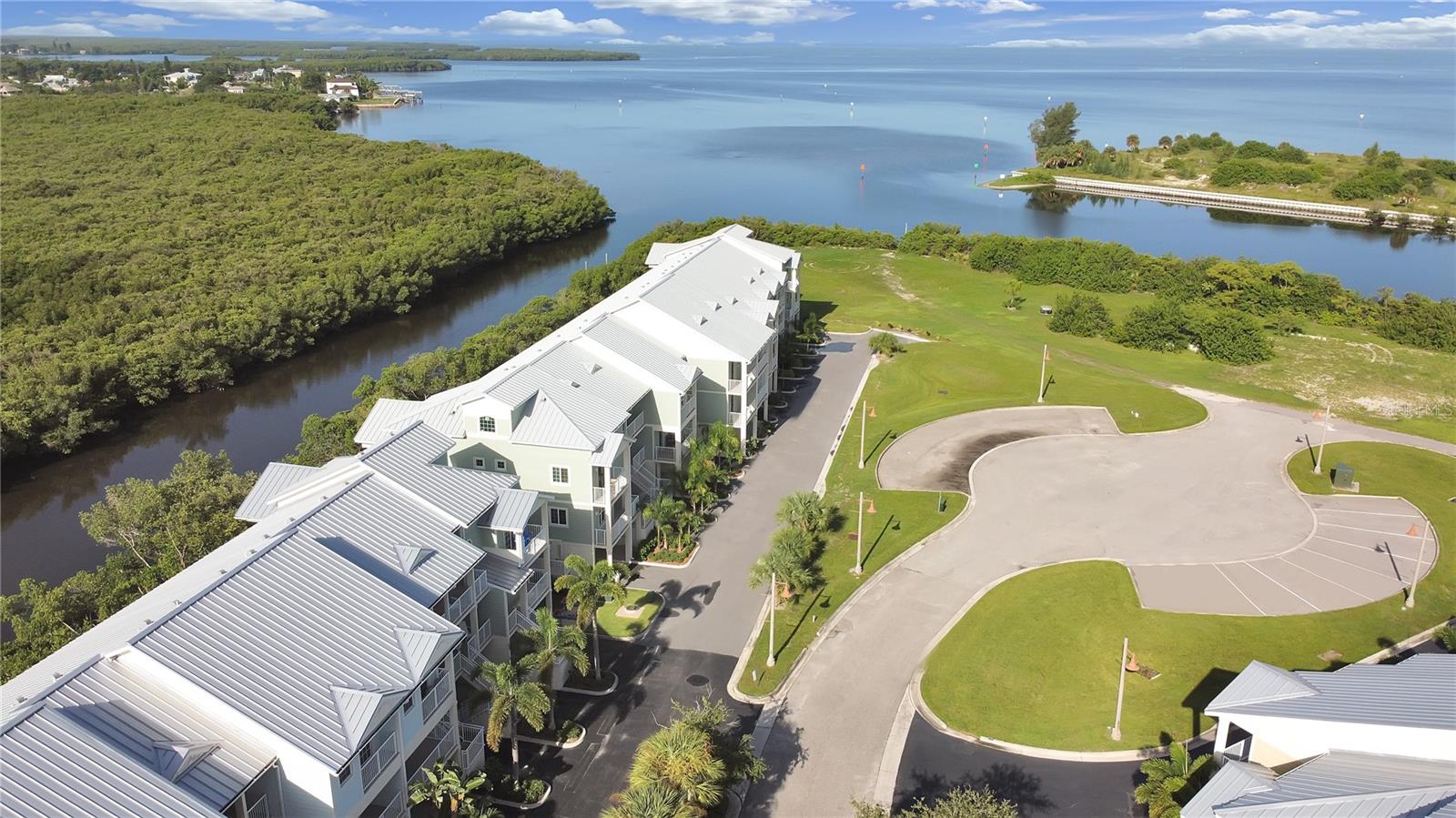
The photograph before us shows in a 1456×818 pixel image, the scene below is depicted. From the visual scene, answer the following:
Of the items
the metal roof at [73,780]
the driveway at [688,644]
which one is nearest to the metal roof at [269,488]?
the metal roof at [73,780]

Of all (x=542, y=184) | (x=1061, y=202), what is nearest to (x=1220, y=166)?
(x=1061, y=202)

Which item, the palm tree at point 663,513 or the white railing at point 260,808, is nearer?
the white railing at point 260,808

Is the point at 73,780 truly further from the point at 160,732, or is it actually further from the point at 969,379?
the point at 969,379

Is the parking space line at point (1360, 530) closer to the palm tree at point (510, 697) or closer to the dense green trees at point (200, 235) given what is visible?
the palm tree at point (510, 697)

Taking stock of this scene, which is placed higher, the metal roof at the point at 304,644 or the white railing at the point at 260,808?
the metal roof at the point at 304,644

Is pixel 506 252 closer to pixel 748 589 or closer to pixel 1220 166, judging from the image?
pixel 748 589

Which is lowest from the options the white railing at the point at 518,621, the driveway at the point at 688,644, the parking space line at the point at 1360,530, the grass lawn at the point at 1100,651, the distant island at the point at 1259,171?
the driveway at the point at 688,644
